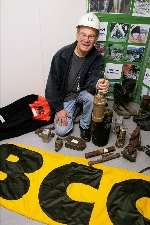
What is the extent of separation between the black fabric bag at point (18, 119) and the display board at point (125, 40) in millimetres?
765

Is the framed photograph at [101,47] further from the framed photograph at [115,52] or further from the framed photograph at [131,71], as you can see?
the framed photograph at [131,71]

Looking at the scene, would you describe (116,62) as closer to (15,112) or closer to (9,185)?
(15,112)

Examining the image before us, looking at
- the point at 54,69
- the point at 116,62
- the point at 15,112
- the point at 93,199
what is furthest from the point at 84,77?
the point at 93,199

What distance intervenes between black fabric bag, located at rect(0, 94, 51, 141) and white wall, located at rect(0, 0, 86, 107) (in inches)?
4.0

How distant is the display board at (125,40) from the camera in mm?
2236

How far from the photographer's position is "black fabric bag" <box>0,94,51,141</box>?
221 centimetres

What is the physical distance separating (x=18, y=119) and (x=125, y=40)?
3.68 ft

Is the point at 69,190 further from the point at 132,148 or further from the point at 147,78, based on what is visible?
the point at 147,78

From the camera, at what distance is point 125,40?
2.40 meters

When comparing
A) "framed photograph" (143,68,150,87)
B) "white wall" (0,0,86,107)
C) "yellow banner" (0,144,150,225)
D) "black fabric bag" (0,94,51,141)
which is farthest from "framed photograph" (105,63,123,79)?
"yellow banner" (0,144,150,225)

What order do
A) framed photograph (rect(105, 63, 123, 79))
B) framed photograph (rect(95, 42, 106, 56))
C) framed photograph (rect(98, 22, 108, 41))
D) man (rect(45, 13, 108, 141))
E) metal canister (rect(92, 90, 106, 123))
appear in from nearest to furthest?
metal canister (rect(92, 90, 106, 123)) → man (rect(45, 13, 108, 141)) → framed photograph (rect(98, 22, 108, 41)) → framed photograph (rect(95, 42, 106, 56)) → framed photograph (rect(105, 63, 123, 79))

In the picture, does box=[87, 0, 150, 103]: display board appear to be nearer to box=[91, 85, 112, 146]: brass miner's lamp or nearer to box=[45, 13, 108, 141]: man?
box=[45, 13, 108, 141]: man

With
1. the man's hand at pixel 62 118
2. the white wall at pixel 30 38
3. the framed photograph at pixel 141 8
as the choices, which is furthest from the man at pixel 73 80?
the framed photograph at pixel 141 8

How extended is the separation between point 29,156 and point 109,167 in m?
0.56
